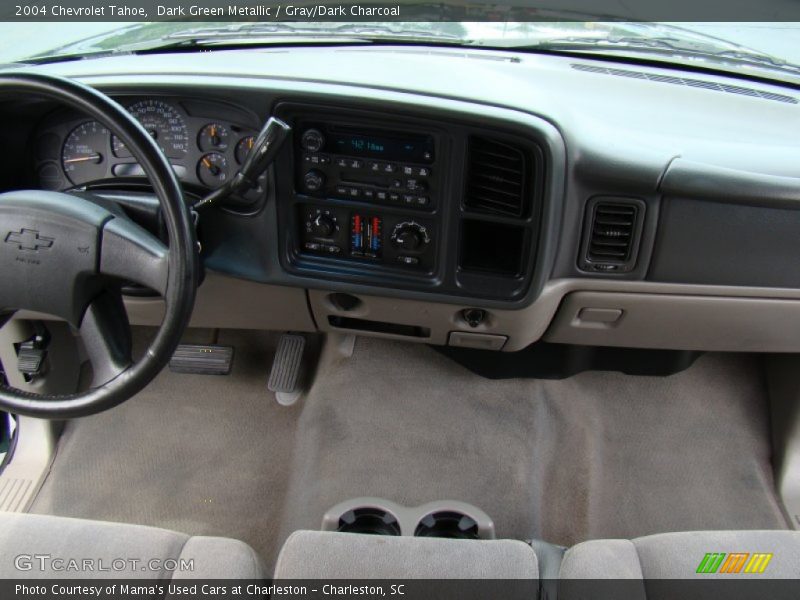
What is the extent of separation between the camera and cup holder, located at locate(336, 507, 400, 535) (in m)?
1.70

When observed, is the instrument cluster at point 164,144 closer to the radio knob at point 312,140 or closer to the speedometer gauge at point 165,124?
the speedometer gauge at point 165,124

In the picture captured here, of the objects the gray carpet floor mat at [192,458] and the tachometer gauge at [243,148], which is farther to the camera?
the gray carpet floor mat at [192,458]

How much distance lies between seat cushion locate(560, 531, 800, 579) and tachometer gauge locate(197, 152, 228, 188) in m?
1.08

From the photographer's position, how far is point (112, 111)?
1.08 metres

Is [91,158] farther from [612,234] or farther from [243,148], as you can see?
[612,234]

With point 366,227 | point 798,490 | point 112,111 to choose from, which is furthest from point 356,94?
point 798,490

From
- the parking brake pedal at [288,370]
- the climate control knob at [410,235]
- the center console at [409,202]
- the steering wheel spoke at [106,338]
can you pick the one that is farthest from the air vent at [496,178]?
the parking brake pedal at [288,370]

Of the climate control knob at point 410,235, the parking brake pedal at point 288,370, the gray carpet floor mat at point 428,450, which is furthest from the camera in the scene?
the parking brake pedal at point 288,370

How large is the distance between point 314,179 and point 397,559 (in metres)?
Answer: 0.81

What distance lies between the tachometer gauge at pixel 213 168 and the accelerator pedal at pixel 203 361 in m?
0.90

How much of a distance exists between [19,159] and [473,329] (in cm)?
121

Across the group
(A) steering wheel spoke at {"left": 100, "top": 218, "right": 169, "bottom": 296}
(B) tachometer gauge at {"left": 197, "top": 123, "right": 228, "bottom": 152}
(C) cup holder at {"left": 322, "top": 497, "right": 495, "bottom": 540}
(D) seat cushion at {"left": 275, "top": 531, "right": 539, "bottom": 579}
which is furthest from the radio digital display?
(C) cup holder at {"left": 322, "top": 497, "right": 495, "bottom": 540}

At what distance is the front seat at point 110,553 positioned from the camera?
1131 mm

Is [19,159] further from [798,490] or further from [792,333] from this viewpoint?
[798,490]
